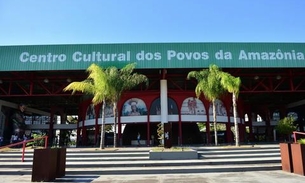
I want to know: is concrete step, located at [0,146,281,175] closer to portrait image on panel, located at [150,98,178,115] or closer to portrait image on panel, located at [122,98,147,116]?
portrait image on panel, located at [150,98,178,115]

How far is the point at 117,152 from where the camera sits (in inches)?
634

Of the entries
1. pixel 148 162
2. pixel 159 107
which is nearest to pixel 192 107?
pixel 159 107

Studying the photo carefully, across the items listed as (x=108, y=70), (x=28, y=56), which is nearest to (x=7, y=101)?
(x=28, y=56)

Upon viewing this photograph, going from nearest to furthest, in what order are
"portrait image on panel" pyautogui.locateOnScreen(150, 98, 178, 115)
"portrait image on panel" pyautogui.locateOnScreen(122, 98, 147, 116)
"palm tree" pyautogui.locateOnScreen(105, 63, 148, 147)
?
"palm tree" pyautogui.locateOnScreen(105, 63, 148, 147) < "portrait image on panel" pyautogui.locateOnScreen(150, 98, 178, 115) < "portrait image on panel" pyautogui.locateOnScreen(122, 98, 147, 116)

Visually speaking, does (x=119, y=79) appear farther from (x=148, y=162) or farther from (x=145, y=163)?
(x=145, y=163)

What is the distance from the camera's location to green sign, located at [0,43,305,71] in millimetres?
21547

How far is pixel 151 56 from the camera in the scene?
21672 millimetres

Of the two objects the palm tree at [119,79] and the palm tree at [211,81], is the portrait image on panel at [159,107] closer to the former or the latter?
the palm tree at [211,81]

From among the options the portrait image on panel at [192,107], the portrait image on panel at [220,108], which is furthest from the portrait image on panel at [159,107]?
the portrait image on panel at [220,108]

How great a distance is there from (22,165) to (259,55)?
1907 centimetres

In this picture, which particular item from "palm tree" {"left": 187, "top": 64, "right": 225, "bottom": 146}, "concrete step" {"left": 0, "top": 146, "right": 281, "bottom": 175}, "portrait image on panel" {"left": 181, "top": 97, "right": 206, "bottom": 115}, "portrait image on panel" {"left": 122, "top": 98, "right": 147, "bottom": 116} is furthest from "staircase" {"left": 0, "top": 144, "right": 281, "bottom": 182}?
"portrait image on panel" {"left": 122, "top": 98, "right": 147, "bottom": 116}

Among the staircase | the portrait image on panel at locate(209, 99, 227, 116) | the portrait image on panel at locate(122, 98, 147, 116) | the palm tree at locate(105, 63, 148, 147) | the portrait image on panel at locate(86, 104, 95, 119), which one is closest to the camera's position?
the staircase

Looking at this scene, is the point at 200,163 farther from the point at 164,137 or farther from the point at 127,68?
the point at 127,68

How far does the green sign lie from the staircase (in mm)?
8058
